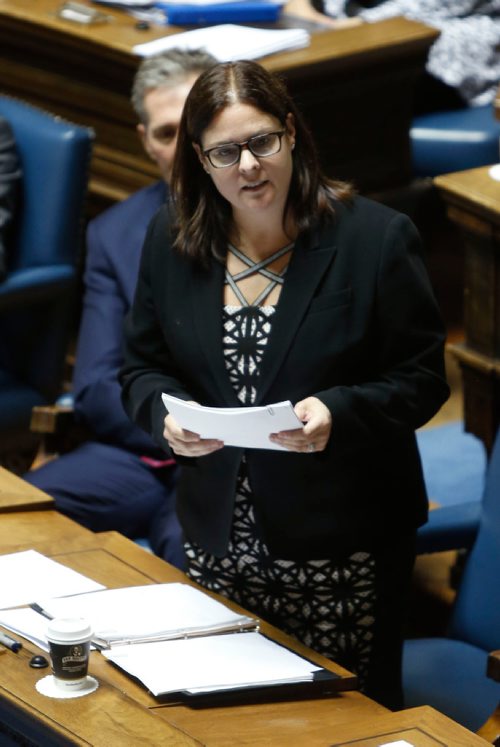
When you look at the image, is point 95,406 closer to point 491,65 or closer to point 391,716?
point 391,716

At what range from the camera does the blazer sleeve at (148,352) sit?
2582 millimetres

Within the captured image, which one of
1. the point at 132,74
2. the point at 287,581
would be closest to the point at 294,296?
the point at 287,581

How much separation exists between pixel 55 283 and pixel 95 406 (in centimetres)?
55

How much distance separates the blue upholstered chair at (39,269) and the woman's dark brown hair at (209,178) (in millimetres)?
1492

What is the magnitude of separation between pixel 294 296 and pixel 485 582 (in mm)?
793

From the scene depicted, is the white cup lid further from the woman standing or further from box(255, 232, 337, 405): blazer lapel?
box(255, 232, 337, 405): blazer lapel

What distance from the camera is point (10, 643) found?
240 centimetres

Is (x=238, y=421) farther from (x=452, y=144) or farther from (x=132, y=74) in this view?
(x=452, y=144)

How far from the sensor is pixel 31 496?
9.74ft

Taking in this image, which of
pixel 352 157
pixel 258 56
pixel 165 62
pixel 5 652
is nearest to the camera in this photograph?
pixel 5 652

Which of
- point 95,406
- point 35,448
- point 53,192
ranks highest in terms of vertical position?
point 53,192

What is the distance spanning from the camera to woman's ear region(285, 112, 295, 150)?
2424 millimetres

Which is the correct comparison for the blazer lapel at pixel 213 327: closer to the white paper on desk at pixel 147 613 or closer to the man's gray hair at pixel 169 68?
the white paper on desk at pixel 147 613

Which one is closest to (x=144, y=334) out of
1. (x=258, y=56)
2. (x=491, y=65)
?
(x=258, y=56)
